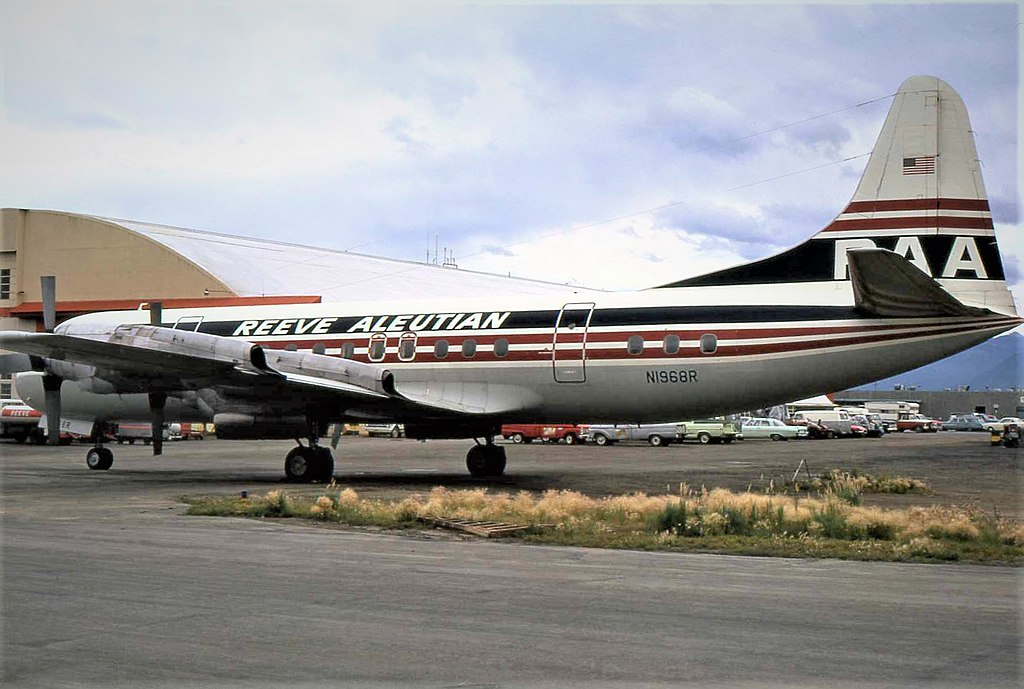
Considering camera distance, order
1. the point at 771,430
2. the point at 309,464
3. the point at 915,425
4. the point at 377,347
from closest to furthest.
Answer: the point at 309,464
the point at 377,347
the point at 771,430
the point at 915,425

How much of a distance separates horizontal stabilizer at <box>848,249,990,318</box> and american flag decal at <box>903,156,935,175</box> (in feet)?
8.78

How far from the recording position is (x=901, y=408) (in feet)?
291

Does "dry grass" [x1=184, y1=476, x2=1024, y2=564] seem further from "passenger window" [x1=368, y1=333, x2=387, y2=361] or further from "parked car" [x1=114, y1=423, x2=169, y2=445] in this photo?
"parked car" [x1=114, y1=423, x2=169, y2=445]

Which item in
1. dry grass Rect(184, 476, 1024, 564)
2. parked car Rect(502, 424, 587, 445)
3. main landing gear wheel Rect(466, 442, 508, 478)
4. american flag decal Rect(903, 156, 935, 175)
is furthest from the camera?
parked car Rect(502, 424, 587, 445)

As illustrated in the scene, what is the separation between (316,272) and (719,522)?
50708 mm

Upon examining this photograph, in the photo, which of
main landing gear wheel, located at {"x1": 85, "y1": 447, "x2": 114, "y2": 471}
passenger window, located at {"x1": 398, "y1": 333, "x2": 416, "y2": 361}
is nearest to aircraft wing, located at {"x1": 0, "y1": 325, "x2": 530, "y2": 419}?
passenger window, located at {"x1": 398, "y1": 333, "x2": 416, "y2": 361}

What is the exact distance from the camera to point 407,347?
24609mm

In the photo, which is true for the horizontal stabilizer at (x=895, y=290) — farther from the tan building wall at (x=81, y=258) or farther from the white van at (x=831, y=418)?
the tan building wall at (x=81, y=258)

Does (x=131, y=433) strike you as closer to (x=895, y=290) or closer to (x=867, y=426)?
(x=895, y=290)

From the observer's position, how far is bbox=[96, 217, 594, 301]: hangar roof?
57469mm

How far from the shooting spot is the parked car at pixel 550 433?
50844 millimetres

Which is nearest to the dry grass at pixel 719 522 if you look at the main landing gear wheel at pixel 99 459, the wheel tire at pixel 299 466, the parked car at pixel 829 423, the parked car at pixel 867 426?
the wheel tire at pixel 299 466

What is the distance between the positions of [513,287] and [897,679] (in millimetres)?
62754

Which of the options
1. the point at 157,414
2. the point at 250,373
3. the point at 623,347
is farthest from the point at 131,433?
the point at 623,347
